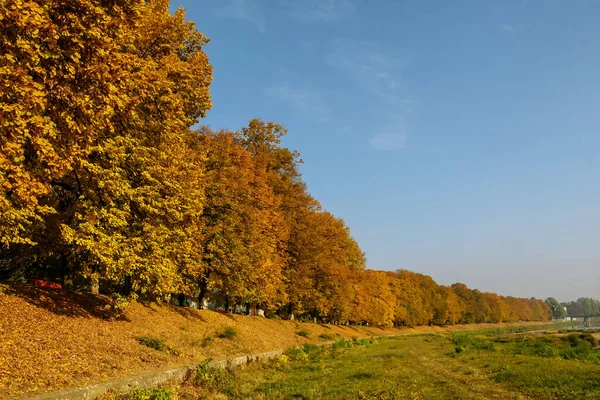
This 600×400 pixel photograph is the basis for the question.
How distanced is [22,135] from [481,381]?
1636cm

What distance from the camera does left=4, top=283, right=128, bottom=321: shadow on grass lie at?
14808mm

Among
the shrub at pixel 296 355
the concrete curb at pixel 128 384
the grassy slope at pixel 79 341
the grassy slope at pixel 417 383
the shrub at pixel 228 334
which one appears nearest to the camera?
the concrete curb at pixel 128 384

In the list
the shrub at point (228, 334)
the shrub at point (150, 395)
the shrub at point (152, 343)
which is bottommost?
the shrub at point (228, 334)

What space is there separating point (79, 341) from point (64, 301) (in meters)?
4.35

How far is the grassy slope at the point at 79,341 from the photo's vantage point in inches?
380

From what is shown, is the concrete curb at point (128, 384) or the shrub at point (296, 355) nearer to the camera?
the concrete curb at point (128, 384)

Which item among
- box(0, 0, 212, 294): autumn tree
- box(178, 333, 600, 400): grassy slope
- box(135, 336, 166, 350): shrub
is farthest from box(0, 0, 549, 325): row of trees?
box(178, 333, 600, 400): grassy slope

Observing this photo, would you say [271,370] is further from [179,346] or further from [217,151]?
[217,151]

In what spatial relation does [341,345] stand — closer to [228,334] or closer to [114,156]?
[228,334]

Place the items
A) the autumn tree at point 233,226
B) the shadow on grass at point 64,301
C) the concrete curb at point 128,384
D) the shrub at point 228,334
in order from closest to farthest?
the concrete curb at point 128,384 → the shadow on grass at point 64,301 → the shrub at point 228,334 → the autumn tree at point 233,226

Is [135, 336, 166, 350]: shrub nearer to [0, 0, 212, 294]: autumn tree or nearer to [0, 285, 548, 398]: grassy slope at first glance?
[0, 285, 548, 398]: grassy slope

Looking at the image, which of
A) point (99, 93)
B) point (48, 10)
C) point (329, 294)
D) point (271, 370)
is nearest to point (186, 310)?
point (271, 370)

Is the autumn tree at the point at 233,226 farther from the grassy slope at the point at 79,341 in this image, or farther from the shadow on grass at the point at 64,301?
the shadow on grass at the point at 64,301

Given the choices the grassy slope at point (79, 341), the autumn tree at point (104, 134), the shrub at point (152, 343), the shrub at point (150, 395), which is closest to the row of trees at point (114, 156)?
the autumn tree at point (104, 134)
